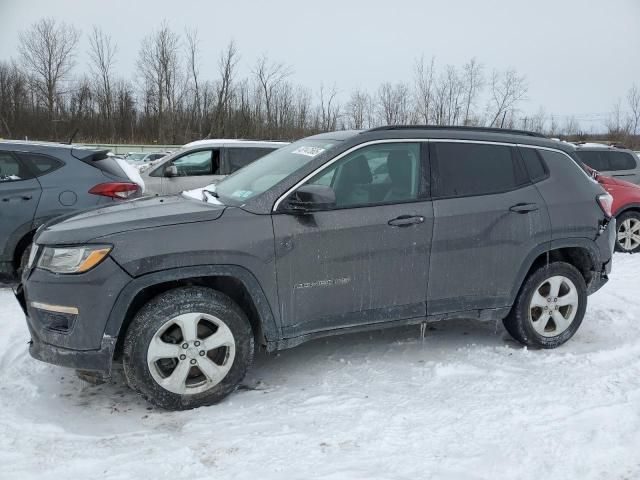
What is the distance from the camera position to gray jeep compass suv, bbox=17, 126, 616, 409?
321 cm

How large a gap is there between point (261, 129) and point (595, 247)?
5093 cm

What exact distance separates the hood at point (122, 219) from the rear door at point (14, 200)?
2529 mm

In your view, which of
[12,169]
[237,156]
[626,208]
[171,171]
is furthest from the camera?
[237,156]

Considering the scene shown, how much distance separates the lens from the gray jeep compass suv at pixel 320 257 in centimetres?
321

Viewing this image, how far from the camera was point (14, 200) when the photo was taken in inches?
231

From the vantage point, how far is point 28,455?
289 cm

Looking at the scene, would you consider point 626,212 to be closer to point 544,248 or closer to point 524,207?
point 544,248

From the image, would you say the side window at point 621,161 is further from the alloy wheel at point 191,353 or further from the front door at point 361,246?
the alloy wheel at point 191,353

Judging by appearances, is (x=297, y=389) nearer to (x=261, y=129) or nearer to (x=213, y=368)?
(x=213, y=368)

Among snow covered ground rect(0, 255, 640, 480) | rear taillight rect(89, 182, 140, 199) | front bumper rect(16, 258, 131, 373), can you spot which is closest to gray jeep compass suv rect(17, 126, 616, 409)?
front bumper rect(16, 258, 131, 373)

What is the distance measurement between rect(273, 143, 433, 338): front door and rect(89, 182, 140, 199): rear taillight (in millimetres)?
3331

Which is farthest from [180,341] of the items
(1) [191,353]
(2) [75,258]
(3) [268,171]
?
(3) [268,171]

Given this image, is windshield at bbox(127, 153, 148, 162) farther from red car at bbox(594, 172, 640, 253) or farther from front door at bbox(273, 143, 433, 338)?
front door at bbox(273, 143, 433, 338)

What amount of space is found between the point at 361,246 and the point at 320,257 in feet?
0.99
